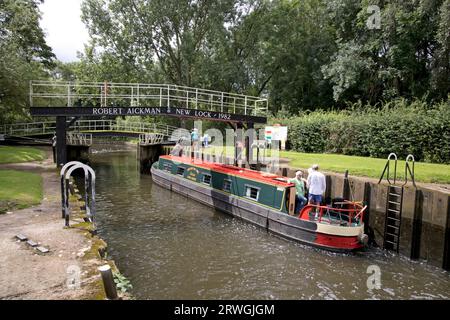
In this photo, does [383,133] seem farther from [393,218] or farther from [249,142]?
[393,218]

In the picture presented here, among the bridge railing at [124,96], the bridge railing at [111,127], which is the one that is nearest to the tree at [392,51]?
the bridge railing at [124,96]

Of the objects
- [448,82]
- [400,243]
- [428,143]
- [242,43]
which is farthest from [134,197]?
[242,43]

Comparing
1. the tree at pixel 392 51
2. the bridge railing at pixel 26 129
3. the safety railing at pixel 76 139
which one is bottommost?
the safety railing at pixel 76 139

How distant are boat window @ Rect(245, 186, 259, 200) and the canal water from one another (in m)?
1.12

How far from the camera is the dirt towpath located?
613cm

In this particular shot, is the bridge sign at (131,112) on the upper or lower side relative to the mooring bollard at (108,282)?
upper

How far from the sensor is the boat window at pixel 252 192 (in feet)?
45.6

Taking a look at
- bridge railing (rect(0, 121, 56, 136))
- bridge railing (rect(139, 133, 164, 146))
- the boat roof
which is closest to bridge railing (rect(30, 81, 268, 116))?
bridge railing (rect(0, 121, 56, 136))

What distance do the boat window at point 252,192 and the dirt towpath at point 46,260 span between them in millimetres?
6830

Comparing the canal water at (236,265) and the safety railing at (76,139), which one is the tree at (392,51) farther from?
the safety railing at (76,139)

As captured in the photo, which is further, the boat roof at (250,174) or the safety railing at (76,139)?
the safety railing at (76,139)

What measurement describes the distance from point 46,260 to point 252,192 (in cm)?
839
